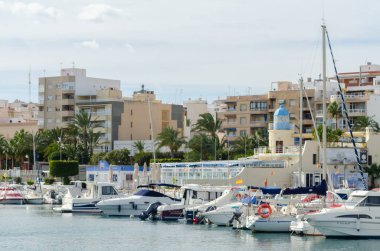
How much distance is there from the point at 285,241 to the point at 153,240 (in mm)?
8679

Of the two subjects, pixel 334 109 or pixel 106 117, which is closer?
pixel 334 109

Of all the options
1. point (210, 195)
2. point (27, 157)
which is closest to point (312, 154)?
point (210, 195)

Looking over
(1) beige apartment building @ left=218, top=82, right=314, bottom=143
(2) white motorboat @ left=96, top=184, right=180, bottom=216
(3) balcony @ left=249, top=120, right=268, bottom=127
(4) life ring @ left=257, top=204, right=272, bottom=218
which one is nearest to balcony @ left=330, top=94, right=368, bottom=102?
(1) beige apartment building @ left=218, top=82, right=314, bottom=143

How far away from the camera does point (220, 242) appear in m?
57.9

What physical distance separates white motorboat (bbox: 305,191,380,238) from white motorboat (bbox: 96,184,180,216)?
82.7ft

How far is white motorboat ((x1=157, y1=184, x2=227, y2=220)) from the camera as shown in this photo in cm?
7394

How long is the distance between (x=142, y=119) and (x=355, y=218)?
10339 cm

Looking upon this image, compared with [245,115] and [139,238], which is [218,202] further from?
[245,115]

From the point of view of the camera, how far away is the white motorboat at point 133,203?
3142 inches

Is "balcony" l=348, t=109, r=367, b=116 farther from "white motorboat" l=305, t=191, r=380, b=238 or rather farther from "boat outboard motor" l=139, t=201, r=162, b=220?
"white motorboat" l=305, t=191, r=380, b=238

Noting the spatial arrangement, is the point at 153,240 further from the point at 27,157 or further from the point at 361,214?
the point at 27,157

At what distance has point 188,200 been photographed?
7544cm

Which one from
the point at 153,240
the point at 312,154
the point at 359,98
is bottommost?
the point at 153,240

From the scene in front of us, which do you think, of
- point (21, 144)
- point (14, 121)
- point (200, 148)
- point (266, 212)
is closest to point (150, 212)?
point (266, 212)
